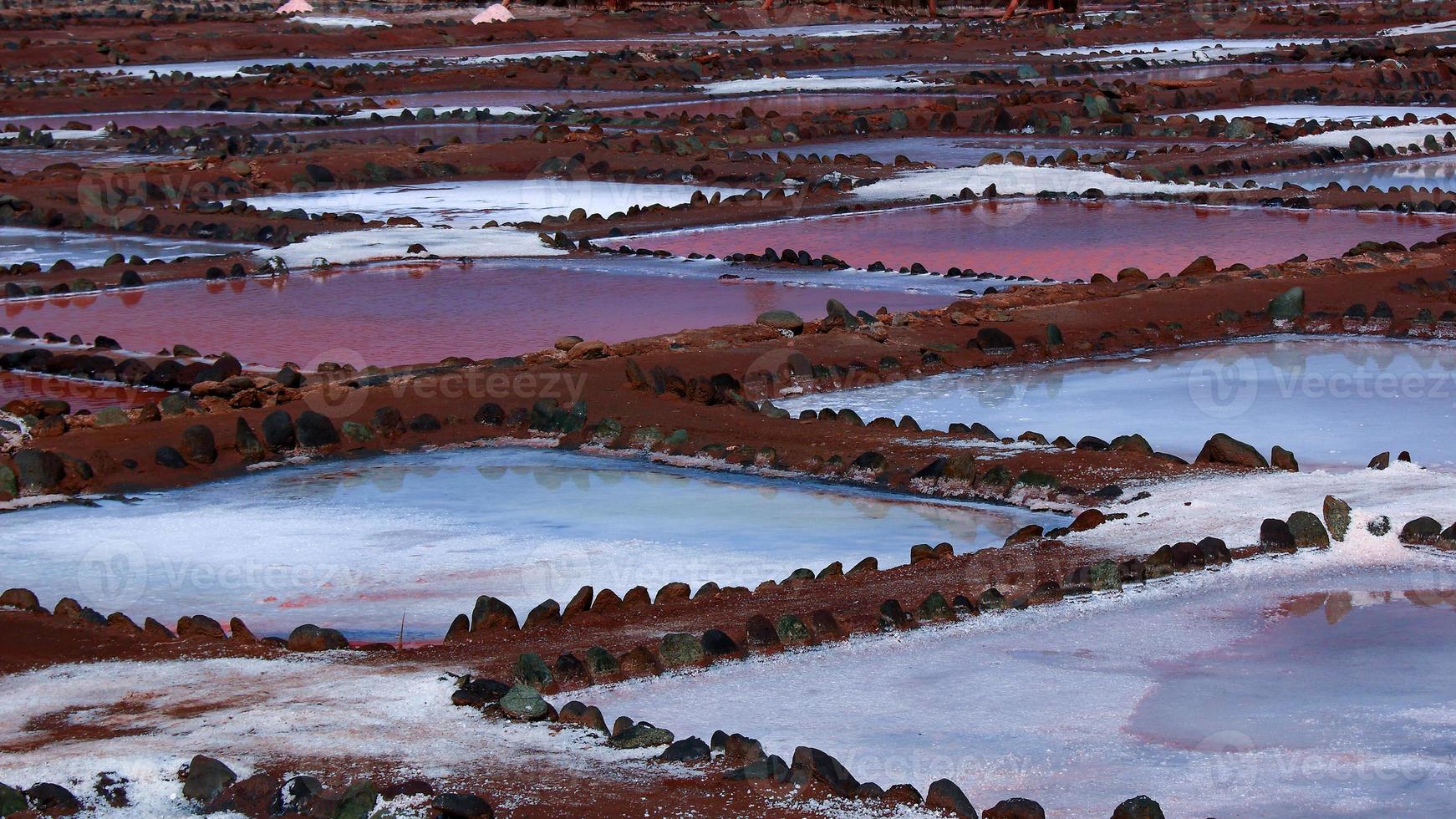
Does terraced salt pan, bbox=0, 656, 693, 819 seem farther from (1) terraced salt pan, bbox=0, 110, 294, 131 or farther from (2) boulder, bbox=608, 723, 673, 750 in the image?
(1) terraced salt pan, bbox=0, 110, 294, 131

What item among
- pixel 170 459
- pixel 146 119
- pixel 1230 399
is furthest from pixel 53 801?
pixel 146 119

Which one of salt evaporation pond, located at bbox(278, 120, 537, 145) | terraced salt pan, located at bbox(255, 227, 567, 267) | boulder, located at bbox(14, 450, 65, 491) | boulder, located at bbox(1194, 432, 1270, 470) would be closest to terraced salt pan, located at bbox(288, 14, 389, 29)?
salt evaporation pond, located at bbox(278, 120, 537, 145)

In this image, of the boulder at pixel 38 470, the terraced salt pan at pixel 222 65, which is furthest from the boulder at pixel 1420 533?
the terraced salt pan at pixel 222 65

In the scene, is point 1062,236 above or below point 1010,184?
below

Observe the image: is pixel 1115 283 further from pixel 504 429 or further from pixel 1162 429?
pixel 504 429

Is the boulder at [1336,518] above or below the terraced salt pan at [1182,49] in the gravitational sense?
below

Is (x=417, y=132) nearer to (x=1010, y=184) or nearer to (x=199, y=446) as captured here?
(x=1010, y=184)

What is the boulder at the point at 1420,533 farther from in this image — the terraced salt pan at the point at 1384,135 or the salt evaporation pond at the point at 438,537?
the terraced salt pan at the point at 1384,135
